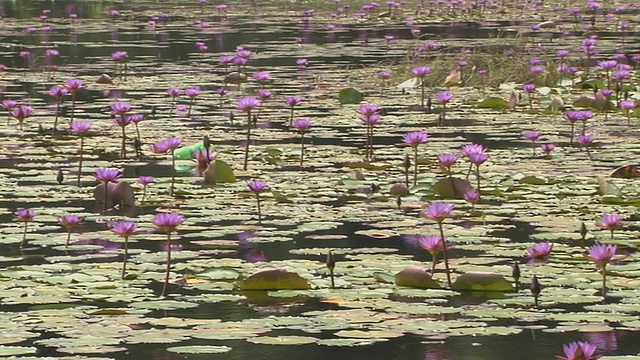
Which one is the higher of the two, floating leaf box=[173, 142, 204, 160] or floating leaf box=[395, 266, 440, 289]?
floating leaf box=[395, 266, 440, 289]

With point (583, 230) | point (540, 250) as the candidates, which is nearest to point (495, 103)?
point (583, 230)

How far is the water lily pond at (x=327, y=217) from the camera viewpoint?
303 centimetres

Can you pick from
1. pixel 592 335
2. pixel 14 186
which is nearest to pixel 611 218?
pixel 592 335

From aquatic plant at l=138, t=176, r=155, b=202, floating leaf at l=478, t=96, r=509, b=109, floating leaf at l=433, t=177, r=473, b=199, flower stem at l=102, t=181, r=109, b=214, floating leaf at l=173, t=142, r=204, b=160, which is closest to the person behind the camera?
flower stem at l=102, t=181, r=109, b=214

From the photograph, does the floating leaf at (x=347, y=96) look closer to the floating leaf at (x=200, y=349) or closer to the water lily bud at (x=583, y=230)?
the water lily bud at (x=583, y=230)

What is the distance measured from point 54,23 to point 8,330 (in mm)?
13975

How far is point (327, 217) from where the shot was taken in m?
4.48

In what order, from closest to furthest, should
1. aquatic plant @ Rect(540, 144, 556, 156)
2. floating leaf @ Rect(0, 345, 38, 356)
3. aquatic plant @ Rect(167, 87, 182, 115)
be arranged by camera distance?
floating leaf @ Rect(0, 345, 38, 356), aquatic plant @ Rect(540, 144, 556, 156), aquatic plant @ Rect(167, 87, 182, 115)

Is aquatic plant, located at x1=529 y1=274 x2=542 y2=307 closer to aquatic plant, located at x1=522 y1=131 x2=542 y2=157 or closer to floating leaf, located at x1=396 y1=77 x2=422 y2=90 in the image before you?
aquatic plant, located at x1=522 y1=131 x2=542 y2=157

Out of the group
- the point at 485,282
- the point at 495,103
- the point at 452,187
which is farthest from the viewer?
the point at 495,103

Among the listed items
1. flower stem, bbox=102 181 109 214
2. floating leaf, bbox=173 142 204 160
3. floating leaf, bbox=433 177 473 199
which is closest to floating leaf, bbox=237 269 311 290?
flower stem, bbox=102 181 109 214

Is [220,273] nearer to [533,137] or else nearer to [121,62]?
[533,137]

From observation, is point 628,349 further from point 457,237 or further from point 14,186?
point 14,186

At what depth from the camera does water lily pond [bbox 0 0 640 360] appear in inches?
119
